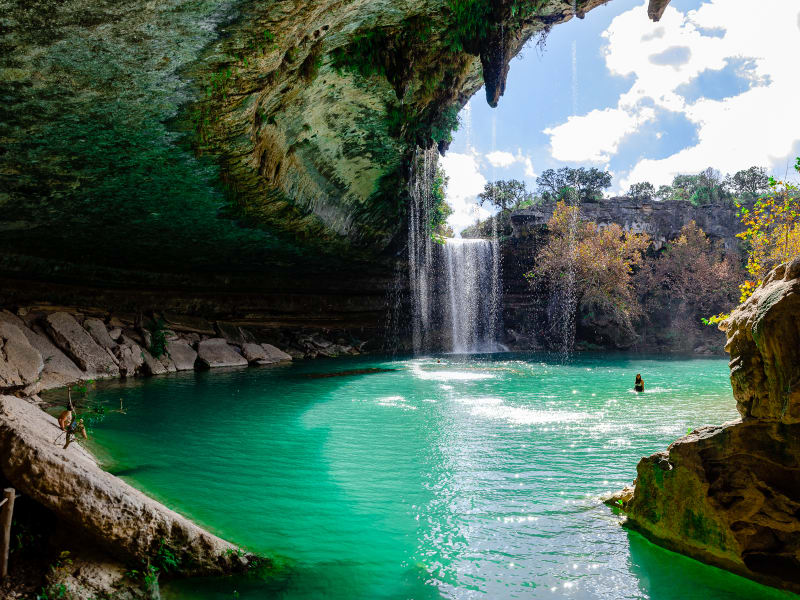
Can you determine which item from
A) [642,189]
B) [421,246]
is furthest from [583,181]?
[421,246]

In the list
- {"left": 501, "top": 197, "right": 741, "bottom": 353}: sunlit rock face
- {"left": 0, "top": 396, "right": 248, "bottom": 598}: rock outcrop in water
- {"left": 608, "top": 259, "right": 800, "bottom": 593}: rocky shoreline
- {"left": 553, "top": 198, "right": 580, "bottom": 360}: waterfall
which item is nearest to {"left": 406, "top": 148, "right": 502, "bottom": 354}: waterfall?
{"left": 501, "top": 197, "right": 741, "bottom": 353}: sunlit rock face

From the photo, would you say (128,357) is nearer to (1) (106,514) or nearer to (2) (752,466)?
(1) (106,514)

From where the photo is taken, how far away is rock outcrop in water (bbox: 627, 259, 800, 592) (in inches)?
140

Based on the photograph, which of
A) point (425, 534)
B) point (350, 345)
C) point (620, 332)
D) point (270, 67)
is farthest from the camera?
point (620, 332)

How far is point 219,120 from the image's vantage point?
862cm

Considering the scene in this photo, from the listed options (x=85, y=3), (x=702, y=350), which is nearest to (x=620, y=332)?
(x=702, y=350)

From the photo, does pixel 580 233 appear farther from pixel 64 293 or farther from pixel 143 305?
pixel 64 293

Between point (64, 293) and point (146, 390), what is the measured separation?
23.6 feet

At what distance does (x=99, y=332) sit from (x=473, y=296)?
19079 mm

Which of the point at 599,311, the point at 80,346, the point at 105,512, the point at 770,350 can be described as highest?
the point at 770,350

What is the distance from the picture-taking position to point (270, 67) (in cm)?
761

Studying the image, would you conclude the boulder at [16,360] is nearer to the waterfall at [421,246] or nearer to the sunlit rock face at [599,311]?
the waterfall at [421,246]

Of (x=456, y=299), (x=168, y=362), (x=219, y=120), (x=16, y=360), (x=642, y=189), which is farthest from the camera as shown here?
(x=642, y=189)

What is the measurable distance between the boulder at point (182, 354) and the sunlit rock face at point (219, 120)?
295 centimetres
